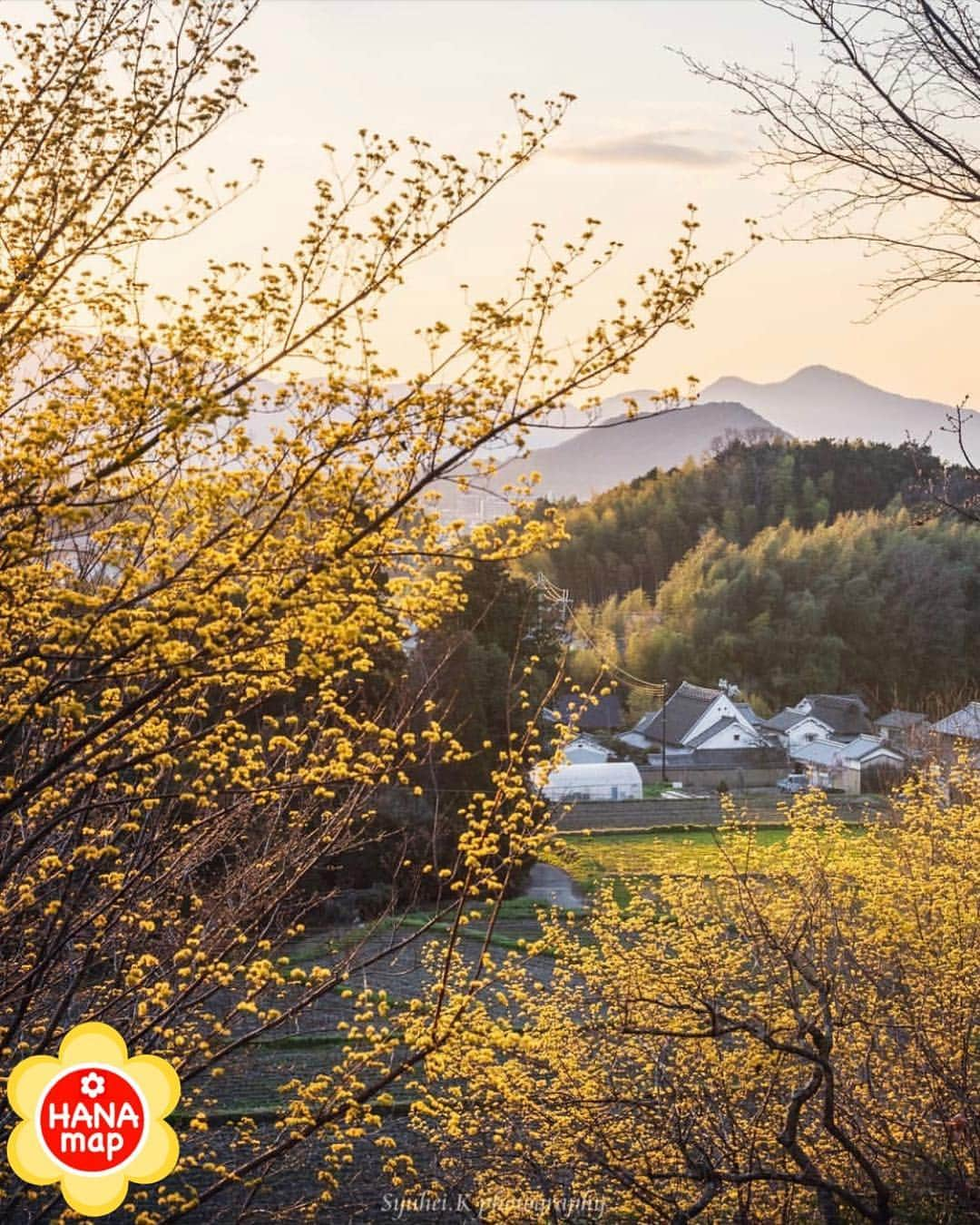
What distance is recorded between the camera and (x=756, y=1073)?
20.3 ft

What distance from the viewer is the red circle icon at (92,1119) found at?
2.82m

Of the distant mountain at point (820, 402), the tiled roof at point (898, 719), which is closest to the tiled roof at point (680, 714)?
the tiled roof at point (898, 719)

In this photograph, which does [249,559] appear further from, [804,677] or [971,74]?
[804,677]

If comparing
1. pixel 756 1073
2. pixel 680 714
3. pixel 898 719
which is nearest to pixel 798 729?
pixel 680 714

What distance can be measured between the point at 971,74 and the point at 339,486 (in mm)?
2095

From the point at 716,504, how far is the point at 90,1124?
171ft

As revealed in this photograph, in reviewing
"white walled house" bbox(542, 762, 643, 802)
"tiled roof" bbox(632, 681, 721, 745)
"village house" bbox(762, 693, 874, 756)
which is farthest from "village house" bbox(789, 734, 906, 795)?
"white walled house" bbox(542, 762, 643, 802)

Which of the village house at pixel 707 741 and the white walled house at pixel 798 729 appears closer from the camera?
the village house at pixel 707 741

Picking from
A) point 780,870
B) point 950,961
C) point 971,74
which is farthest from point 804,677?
point 971,74

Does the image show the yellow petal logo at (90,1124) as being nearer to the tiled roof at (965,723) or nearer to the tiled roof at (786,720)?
the tiled roof at (965,723)

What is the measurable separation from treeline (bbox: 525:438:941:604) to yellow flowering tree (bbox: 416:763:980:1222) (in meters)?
38.2

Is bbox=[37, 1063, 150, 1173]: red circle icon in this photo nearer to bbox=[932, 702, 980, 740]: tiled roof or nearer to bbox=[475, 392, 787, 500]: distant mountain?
bbox=[932, 702, 980, 740]: tiled roof

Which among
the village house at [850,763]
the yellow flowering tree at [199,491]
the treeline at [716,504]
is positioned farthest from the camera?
the treeline at [716,504]

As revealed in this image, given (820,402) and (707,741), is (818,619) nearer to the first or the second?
(707,741)
